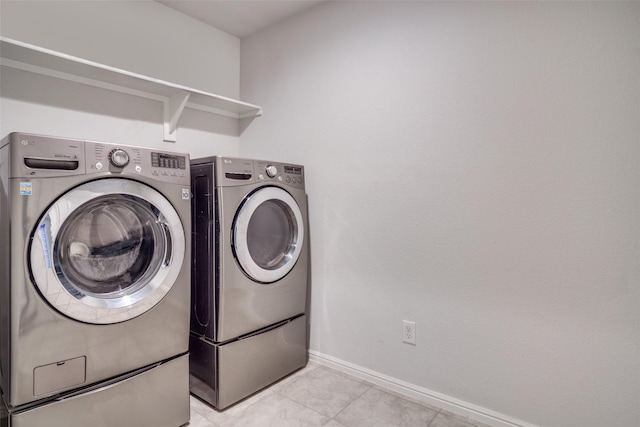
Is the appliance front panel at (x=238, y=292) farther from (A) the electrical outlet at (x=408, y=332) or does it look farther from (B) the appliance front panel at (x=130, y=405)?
(A) the electrical outlet at (x=408, y=332)

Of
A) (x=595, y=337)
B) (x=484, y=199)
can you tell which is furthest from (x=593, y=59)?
(x=595, y=337)

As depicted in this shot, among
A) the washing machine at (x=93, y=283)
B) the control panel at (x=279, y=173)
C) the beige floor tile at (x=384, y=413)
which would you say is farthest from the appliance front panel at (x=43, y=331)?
the beige floor tile at (x=384, y=413)

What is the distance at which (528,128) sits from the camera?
5.20 feet

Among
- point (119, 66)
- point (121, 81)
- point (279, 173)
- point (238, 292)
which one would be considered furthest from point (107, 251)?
point (119, 66)

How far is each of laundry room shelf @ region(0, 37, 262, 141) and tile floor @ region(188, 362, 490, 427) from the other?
66.9 inches

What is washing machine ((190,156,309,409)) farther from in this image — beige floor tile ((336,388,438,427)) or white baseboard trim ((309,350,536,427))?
beige floor tile ((336,388,438,427))

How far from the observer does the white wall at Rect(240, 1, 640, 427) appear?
4.67 feet

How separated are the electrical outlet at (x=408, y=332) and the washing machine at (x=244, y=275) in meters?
0.64

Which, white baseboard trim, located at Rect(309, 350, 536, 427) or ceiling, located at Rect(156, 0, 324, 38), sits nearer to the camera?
white baseboard trim, located at Rect(309, 350, 536, 427)

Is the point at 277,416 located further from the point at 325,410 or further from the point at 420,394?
the point at 420,394

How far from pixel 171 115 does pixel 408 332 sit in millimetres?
1994

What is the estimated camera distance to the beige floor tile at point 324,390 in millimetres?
1831

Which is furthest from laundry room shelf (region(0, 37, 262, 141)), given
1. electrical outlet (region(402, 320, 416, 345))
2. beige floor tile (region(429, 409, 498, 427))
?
beige floor tile (region(429, 409, 498, 427))

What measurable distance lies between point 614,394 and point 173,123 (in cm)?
267
